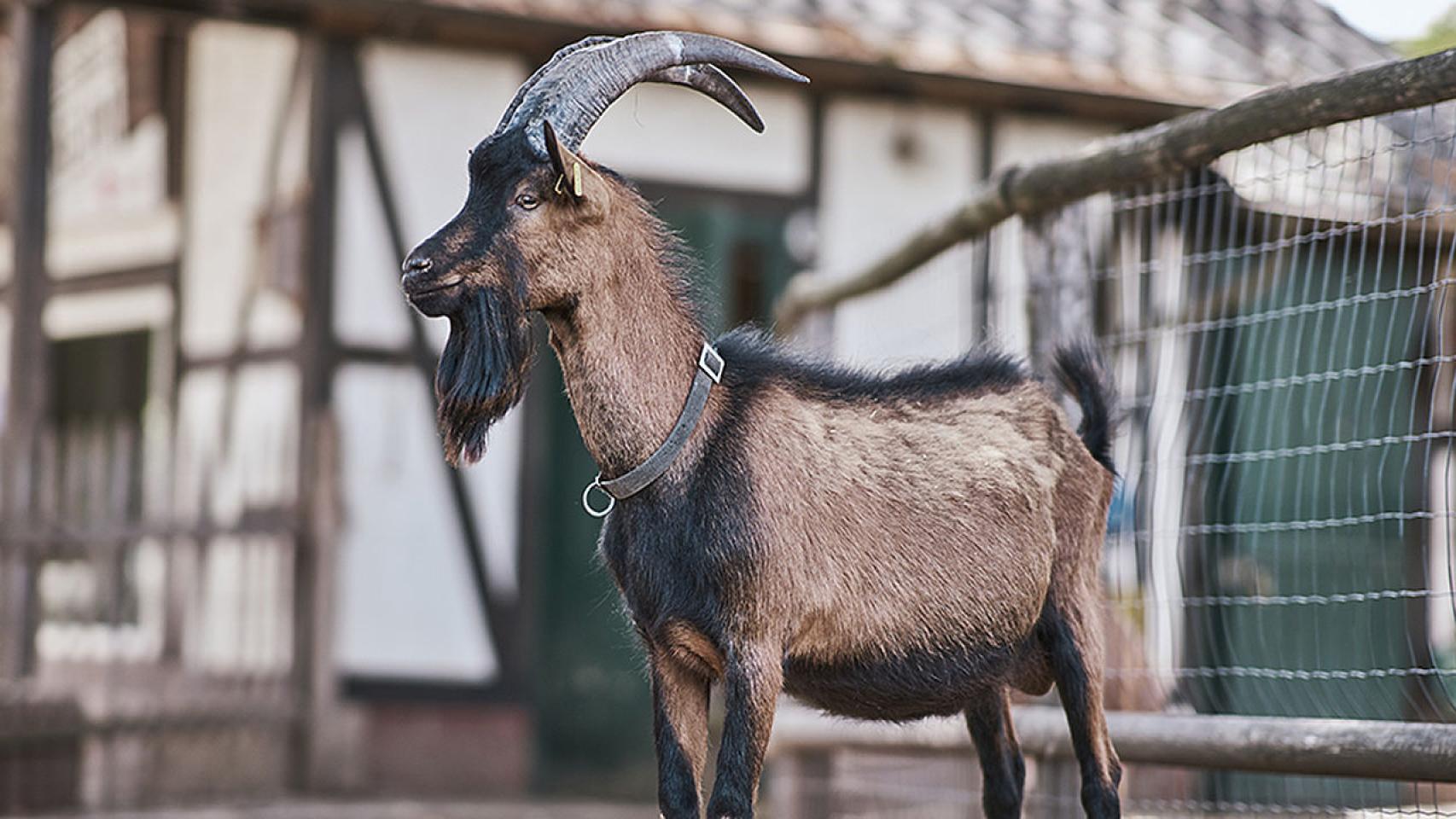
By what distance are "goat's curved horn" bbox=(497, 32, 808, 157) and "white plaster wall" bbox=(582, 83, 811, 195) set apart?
618 cm

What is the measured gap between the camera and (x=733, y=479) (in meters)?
2.96

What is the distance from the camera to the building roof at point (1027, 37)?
8844mm

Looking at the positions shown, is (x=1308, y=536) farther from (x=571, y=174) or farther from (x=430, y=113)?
(x=571, y=174)

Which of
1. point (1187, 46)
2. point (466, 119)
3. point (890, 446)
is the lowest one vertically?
point (890, 446)

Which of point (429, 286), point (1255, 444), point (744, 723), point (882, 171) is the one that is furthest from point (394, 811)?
point (429, 286)

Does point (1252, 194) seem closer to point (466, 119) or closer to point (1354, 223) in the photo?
point (1354, 223)

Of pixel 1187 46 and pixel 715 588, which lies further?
pixel 1187 46

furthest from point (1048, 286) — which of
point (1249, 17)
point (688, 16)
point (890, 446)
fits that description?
point (1249, 17)

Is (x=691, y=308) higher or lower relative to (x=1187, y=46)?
lower

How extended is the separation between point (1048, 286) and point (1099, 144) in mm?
455

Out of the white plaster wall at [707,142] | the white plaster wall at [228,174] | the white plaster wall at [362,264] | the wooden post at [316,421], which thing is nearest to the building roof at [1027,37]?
the white plaster wall at [707,142]

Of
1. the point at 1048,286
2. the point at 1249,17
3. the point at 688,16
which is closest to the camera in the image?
the point at 1048,286

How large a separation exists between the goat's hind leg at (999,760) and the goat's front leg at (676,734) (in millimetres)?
738

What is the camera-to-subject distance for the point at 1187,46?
10.4m
